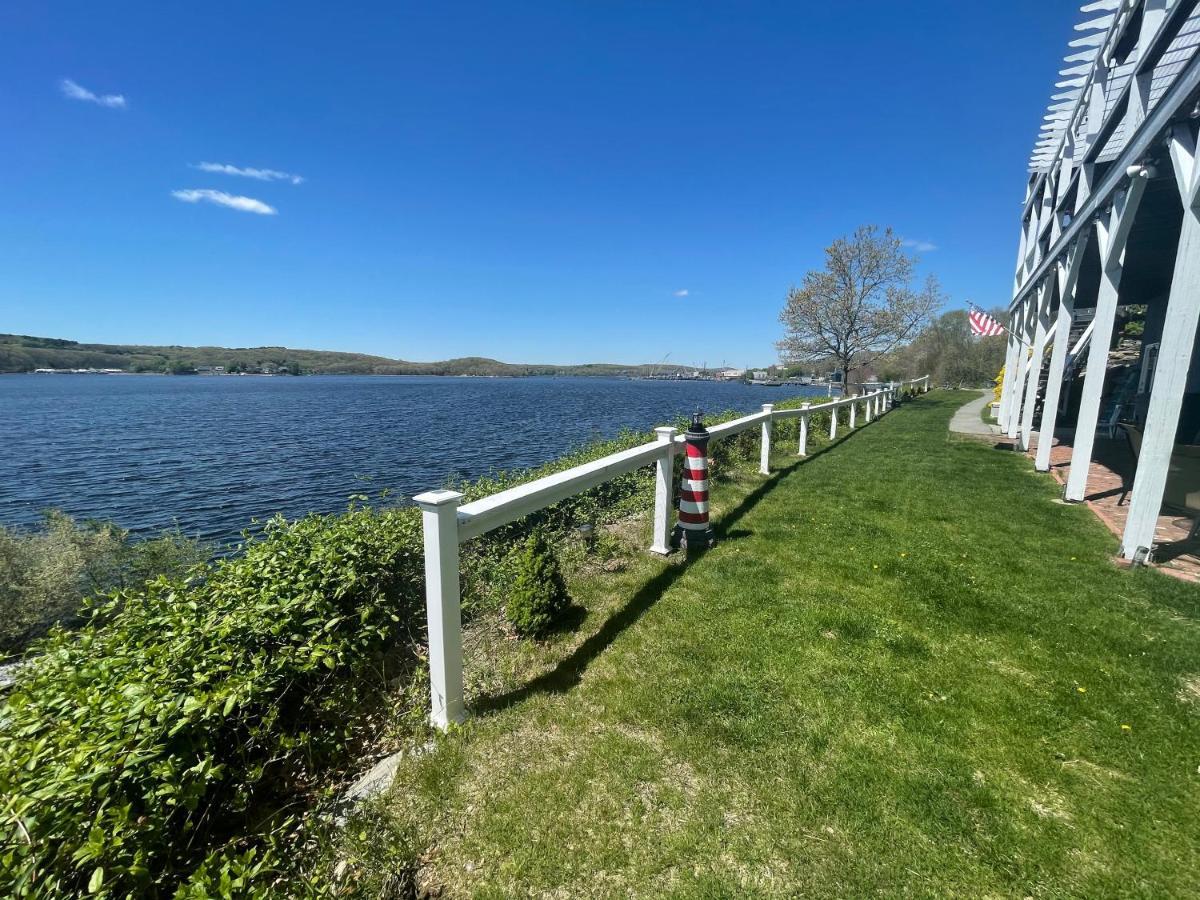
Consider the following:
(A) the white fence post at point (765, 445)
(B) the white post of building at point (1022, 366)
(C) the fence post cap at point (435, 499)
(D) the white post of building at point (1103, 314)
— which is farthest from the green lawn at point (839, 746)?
(B) the white post of building at point (1022, 366)

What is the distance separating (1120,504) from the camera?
6867 mm

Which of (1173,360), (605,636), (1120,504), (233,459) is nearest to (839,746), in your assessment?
(605,636)

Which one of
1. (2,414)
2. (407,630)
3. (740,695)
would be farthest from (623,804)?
(2,414)

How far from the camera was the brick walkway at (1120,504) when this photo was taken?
495 centimetres

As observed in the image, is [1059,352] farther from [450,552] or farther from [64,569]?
[64,569]

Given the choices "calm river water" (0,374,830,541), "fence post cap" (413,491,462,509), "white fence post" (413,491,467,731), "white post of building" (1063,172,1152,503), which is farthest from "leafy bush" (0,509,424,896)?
"white post of building" (1063,172,1152,503)

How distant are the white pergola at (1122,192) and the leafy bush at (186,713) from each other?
661 cm

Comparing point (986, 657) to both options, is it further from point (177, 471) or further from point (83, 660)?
point (177, 471)

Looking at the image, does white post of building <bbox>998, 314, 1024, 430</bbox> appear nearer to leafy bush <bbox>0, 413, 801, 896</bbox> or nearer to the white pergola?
the white pergola

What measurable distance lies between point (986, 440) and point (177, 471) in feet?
79.5

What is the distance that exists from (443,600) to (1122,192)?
345 inches

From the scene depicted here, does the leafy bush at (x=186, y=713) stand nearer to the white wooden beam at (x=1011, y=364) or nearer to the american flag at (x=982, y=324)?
the white wooden beam at (x=1011, y=364)

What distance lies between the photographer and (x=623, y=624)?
396 centimetres

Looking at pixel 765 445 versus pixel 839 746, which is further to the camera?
pixel 765 445
